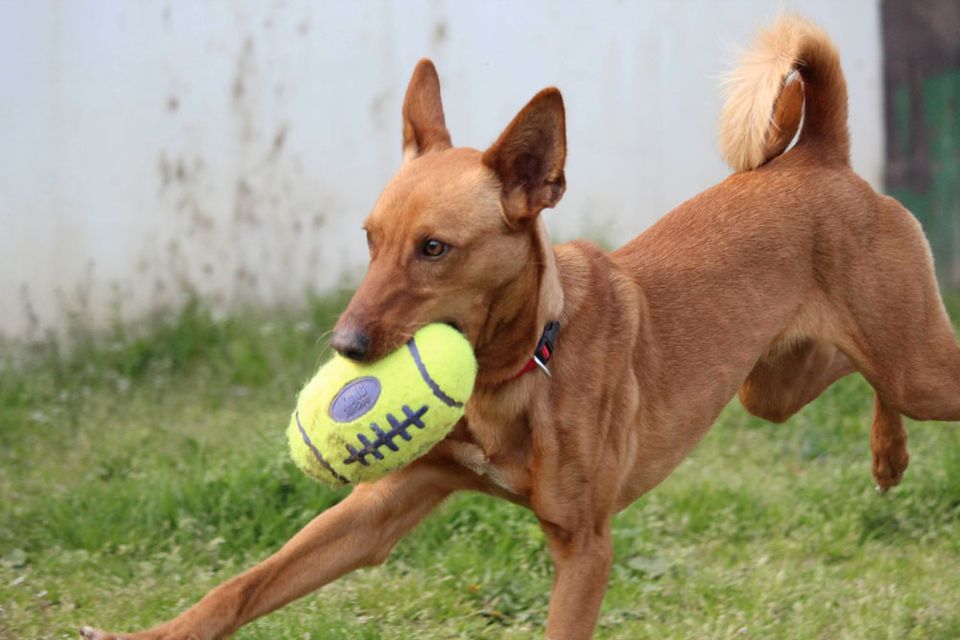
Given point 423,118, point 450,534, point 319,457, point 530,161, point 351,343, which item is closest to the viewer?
point 351,343

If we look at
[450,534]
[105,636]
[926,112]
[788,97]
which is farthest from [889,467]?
[926,112]

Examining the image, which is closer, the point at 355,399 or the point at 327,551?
the point at 355,399

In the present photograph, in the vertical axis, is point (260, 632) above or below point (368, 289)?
below

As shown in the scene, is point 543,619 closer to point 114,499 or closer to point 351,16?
point 114,499

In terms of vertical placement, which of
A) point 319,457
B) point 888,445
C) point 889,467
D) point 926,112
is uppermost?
point 319,457

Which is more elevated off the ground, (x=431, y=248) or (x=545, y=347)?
(x=431, y=248)

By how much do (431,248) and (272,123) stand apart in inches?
171

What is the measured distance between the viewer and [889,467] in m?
5.28

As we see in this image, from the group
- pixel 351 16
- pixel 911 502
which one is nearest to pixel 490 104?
pixel 351 16

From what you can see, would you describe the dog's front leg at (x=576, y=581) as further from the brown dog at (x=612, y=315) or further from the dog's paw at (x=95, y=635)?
the dog's paw at (x=95, y=635)

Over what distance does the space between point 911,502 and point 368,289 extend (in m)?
3.13

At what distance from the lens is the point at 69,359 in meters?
7.08

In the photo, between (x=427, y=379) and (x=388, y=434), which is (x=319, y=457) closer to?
(x=388, y=434)

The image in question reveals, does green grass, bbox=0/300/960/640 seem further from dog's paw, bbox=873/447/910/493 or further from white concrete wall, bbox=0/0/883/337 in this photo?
white concrete wall, bbox=0/0/883/337
